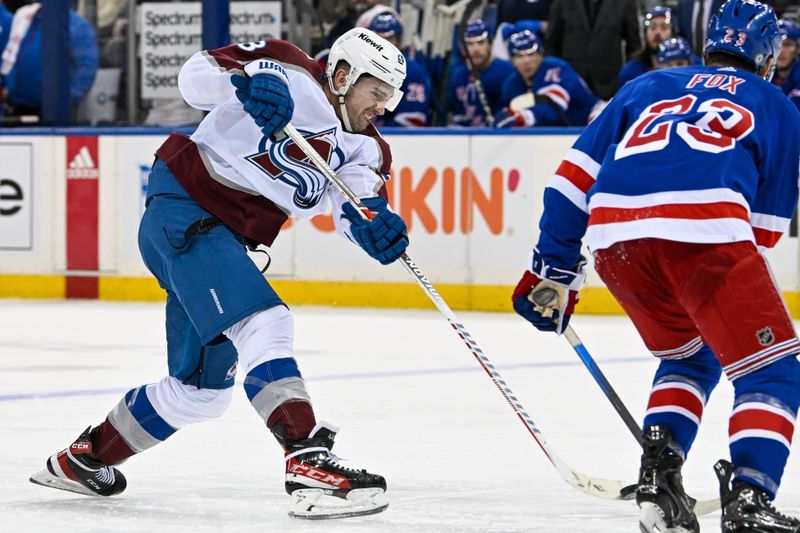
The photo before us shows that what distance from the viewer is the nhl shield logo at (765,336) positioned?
276 cm

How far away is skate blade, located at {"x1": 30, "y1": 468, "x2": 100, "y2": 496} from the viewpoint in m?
3.49

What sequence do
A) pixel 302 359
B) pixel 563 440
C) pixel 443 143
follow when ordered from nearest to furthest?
pixel 563 440 < pixel 302 359 < pixel 443 143

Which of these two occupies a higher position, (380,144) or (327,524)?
(380,144)

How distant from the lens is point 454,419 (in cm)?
469

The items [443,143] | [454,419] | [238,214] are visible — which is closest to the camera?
[238,214]

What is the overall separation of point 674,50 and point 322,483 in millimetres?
5404

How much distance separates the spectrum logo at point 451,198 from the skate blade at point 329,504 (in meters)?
5.41

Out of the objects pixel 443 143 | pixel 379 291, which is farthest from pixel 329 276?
pixel 443 143

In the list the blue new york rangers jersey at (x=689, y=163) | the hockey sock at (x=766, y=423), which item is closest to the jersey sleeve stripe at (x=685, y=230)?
the blue new york rangers jersey at (x=689, y=163)

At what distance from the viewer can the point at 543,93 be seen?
856 cm

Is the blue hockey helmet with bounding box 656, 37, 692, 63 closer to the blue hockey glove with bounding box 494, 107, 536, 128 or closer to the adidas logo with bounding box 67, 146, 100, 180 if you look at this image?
the blue hockey glove with bounding box 494, 107, 536, 128

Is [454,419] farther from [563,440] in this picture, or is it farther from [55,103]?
[55,103]

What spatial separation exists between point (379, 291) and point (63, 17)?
2.57 m

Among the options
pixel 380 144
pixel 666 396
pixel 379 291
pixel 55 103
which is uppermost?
pixel 380 144
